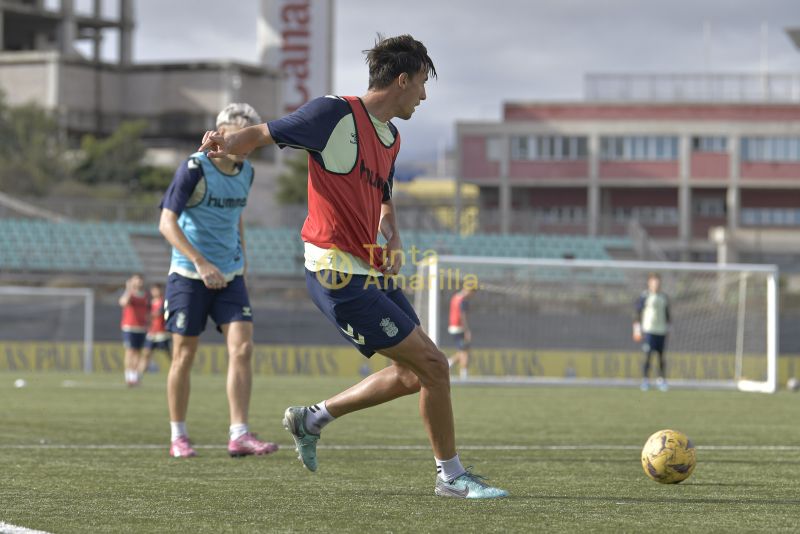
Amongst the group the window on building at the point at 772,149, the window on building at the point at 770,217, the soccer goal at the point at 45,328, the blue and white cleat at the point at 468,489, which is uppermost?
the window on building at the point at 772,149

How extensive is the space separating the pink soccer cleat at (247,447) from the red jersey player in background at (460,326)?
47.5ft

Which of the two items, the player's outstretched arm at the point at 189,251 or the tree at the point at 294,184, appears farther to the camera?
the tree at the point at 294,184

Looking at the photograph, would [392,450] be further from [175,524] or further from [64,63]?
[64,63]

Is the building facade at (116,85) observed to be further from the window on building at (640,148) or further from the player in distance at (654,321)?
the player in distance at (654,321)

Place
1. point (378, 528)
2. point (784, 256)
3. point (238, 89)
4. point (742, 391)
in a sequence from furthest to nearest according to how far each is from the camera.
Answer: point (238, 89) < point (784, 256) < point (742, 391) < point (378, 528)

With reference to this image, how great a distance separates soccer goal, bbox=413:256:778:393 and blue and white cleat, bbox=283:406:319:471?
41.5ft

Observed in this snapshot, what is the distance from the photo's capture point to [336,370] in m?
26.0

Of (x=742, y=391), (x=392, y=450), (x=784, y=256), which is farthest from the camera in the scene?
(x=784, y=256)

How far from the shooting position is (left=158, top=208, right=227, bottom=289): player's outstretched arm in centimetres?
712

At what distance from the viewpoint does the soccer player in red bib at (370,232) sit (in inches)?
212

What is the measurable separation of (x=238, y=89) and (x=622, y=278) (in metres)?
49.1

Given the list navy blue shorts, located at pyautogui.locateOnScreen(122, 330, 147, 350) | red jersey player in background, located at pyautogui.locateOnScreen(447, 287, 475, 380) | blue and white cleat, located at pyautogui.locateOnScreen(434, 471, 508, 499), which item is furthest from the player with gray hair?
red jersey player in background, located at pyautogui.locateOnScreen(447, 287, 475, 380)

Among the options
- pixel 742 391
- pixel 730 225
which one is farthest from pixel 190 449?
pixel 730 225

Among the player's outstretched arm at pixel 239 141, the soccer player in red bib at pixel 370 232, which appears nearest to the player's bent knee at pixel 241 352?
the soccer player in red bib at pixel 370 232
